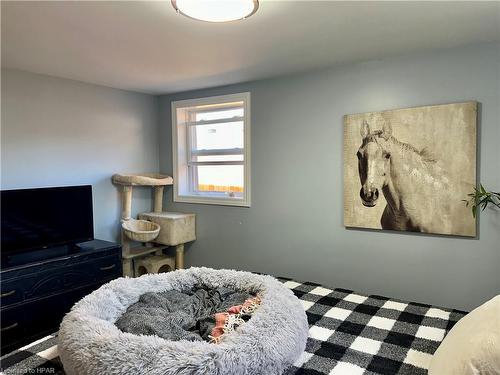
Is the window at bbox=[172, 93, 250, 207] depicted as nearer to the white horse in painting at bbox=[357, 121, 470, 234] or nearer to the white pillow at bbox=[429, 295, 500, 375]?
the white horse in painting at bbox=[357, 121, 470, 234]

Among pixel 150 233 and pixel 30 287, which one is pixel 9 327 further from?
pixel 150 233

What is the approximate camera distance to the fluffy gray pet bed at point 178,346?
116cm

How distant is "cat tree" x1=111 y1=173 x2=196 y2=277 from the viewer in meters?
3.86

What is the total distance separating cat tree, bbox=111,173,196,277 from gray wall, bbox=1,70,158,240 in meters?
0.18

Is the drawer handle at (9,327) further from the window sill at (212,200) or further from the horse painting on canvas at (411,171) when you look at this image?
the horse painting on canvas at (411,171)

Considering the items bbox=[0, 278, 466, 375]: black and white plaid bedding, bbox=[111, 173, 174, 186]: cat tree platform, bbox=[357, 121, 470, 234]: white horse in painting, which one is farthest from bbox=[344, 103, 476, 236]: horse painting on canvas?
bbox=[111, 173, 174, 186]: cat tree platform

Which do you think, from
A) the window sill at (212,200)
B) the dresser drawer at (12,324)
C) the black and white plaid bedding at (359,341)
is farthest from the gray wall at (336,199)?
the dresser drawer at (12,324)

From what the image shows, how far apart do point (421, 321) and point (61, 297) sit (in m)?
2.78

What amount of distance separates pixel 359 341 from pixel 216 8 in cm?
172

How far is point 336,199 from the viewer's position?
3.20m

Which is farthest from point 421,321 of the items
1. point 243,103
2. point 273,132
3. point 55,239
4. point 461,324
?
point 55,239

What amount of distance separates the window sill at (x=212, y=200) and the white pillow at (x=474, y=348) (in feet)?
8.46

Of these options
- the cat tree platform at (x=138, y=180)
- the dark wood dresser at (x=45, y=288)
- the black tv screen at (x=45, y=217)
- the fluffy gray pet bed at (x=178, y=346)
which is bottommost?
the dark wood dresser at (x=45, y=288)

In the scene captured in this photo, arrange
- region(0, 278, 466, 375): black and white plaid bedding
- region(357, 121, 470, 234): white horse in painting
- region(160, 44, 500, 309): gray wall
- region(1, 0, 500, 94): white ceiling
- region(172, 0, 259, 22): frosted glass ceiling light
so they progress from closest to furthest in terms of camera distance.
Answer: region(0, 278, 466, 375): black and white plaid bedding → region(172, 0, 259, 22): frosted glass ceiling light → region(1, 0, 500, 94): white ceiling → region(160, 44, 500, 309): gray wall → region(357, 121, 470, 234): white horse in painting
